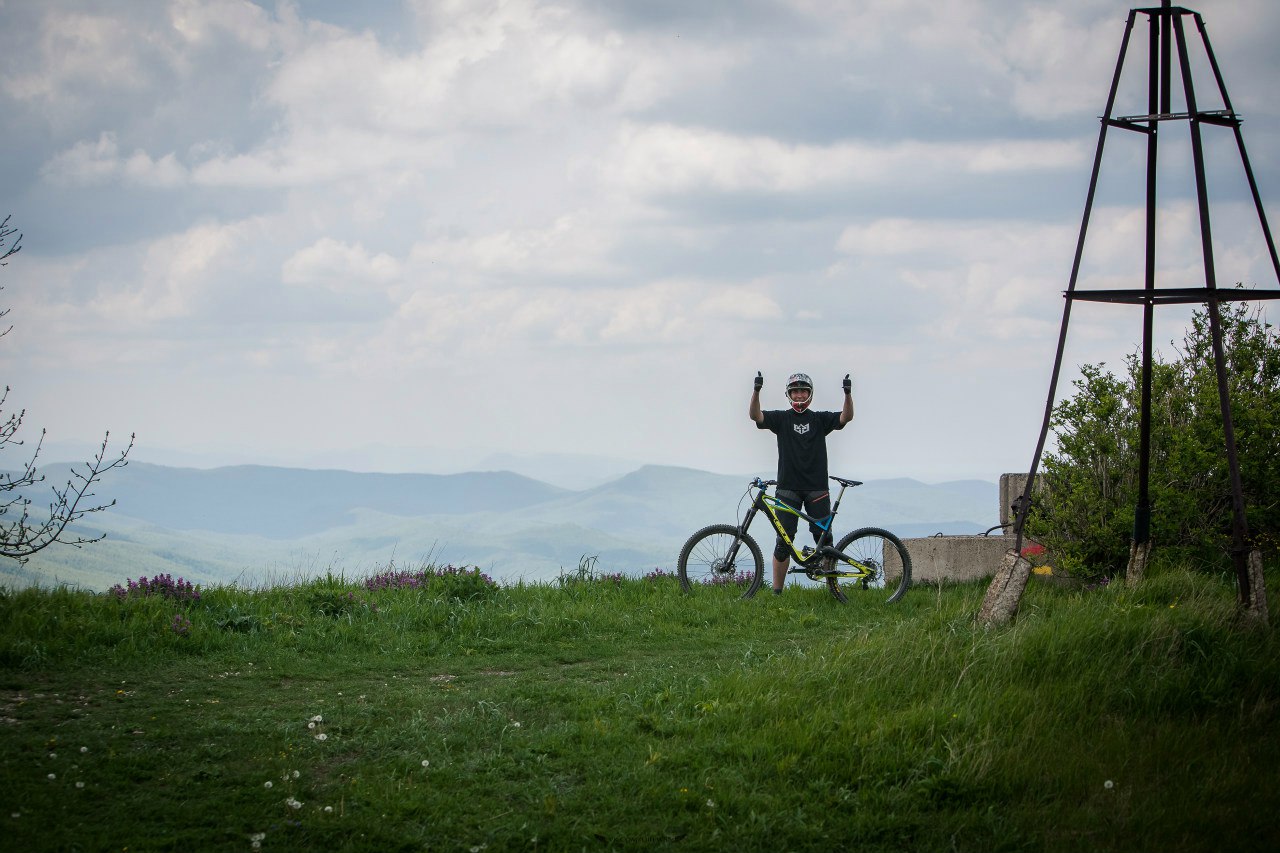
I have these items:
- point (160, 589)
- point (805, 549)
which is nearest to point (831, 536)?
point (805, 549)

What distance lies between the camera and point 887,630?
29.4 feet

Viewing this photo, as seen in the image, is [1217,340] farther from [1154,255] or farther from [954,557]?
[954,557]

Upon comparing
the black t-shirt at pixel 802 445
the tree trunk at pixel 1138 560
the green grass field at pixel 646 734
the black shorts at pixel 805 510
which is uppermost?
the black t-shirt at pixel 802 445

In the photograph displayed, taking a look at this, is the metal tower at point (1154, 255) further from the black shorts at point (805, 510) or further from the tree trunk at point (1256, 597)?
the black shorts at point (805, 510)

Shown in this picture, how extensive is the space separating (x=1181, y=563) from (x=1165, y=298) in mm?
3458

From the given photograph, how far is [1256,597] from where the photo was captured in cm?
852

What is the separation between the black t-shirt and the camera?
1267cm

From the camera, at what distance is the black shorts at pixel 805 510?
12.5 m

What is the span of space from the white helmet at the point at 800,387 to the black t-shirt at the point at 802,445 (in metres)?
0.09

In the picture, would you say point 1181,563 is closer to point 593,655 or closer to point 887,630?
point 887,630

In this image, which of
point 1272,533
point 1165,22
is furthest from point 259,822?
point 1272,533

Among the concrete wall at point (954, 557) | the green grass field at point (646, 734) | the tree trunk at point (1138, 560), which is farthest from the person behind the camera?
the concrete wall at point (954, 557)

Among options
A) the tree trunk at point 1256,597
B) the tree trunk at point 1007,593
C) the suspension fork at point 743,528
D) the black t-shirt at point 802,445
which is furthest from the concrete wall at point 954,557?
the tree trunk at point 1256,597

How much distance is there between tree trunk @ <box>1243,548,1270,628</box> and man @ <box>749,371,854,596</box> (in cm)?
480
